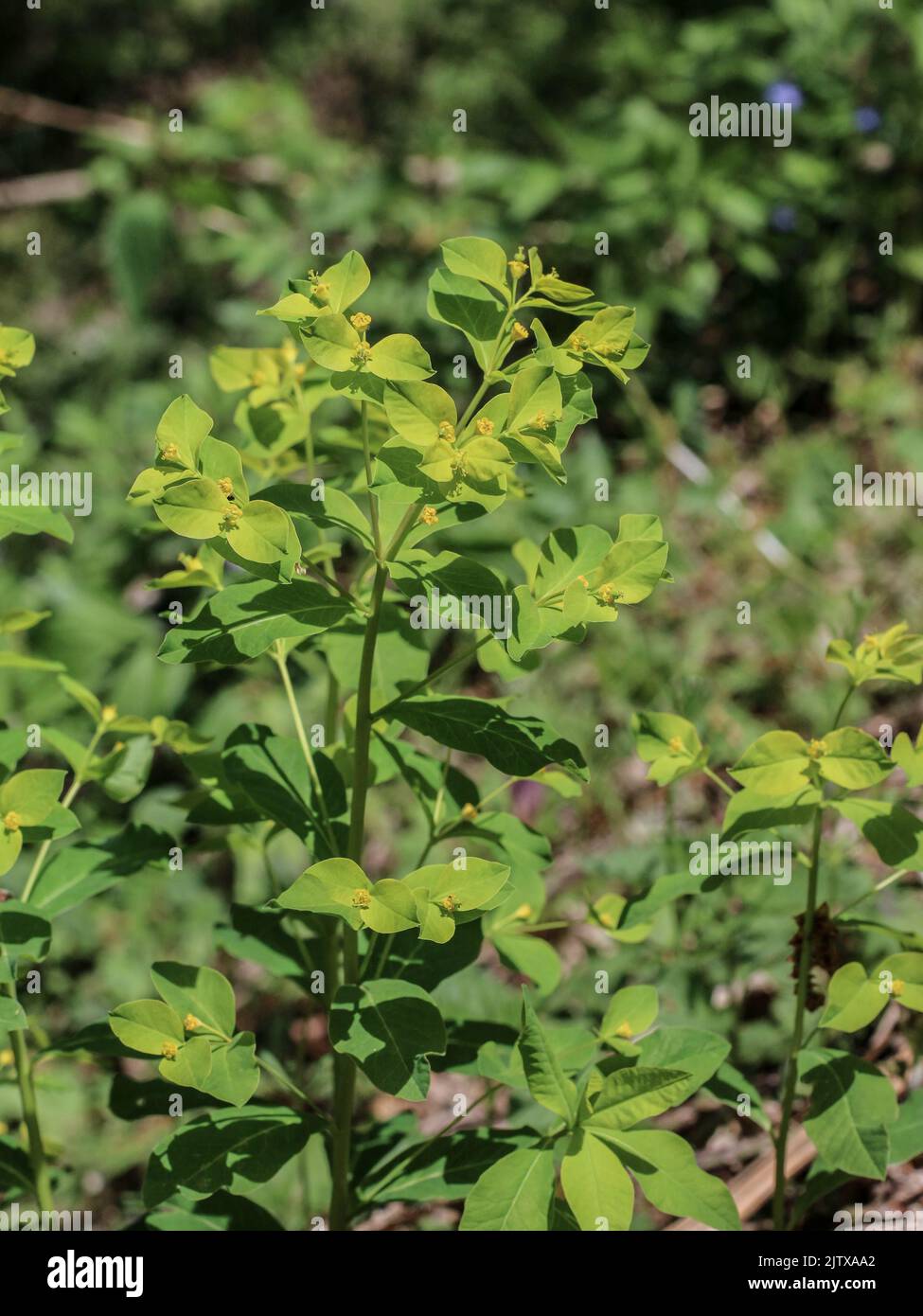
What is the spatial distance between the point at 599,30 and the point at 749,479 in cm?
211

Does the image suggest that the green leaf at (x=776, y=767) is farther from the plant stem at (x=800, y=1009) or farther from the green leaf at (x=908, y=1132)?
the green leaf at (x=908, y=1132)

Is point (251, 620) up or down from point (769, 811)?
up

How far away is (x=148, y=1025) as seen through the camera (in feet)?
4.09

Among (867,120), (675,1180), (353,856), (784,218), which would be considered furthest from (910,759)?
(867,120)

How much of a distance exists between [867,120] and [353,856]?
3.15 meters

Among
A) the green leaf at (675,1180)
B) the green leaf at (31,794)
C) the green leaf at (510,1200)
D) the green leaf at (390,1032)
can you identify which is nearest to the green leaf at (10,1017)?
the green leaf at (31,794)

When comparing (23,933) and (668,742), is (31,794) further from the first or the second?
(668,742)

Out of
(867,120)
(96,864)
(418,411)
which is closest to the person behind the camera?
(418,411)

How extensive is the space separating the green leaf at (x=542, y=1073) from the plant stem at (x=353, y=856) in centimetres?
24

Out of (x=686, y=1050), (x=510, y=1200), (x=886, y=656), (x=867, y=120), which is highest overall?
(x=867, y=120)

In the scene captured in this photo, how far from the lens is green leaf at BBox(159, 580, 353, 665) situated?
118 centimetres

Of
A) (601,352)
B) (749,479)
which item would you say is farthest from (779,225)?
(601,352)

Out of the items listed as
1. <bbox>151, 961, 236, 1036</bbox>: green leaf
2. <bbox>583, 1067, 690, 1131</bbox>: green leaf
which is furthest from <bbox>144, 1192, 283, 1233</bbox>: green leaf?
<bbox>583, 1067, 690, 1131</bbox>: green leaf
